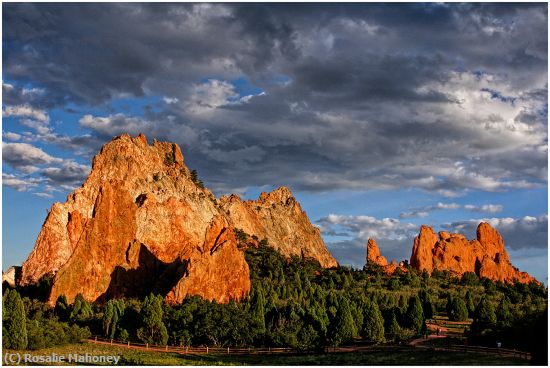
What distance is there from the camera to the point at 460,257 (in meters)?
176

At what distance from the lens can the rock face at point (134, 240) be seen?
103938 millimetres

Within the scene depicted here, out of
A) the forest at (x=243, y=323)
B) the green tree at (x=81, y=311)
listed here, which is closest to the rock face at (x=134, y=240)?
the forest at (x=243, y=323)

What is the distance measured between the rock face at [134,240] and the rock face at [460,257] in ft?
217

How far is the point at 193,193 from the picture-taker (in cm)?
15712

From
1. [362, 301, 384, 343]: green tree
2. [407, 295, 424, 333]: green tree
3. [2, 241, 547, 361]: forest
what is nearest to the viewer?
[2, 241, 547, 361]: forest

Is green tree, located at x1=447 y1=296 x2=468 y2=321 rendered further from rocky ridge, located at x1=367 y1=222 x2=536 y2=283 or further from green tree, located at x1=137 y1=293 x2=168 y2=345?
rocky ridge, located at x1=367 y1=222 x2=536 y2=283

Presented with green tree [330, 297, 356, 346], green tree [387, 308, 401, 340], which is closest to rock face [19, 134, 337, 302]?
green tree [330, 297, 356, 346]

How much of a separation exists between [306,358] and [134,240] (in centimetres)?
6241

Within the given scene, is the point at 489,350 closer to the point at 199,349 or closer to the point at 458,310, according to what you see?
the point at 199,349

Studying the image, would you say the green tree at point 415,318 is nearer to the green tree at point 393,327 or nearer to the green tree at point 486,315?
the green tree at point 393,327

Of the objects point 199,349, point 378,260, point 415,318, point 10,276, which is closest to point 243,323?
point 199,349

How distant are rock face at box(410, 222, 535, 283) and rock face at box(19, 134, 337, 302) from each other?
6618cm

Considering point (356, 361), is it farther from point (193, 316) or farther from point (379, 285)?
point (379, 285)

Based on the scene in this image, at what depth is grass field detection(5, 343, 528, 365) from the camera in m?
55.8
